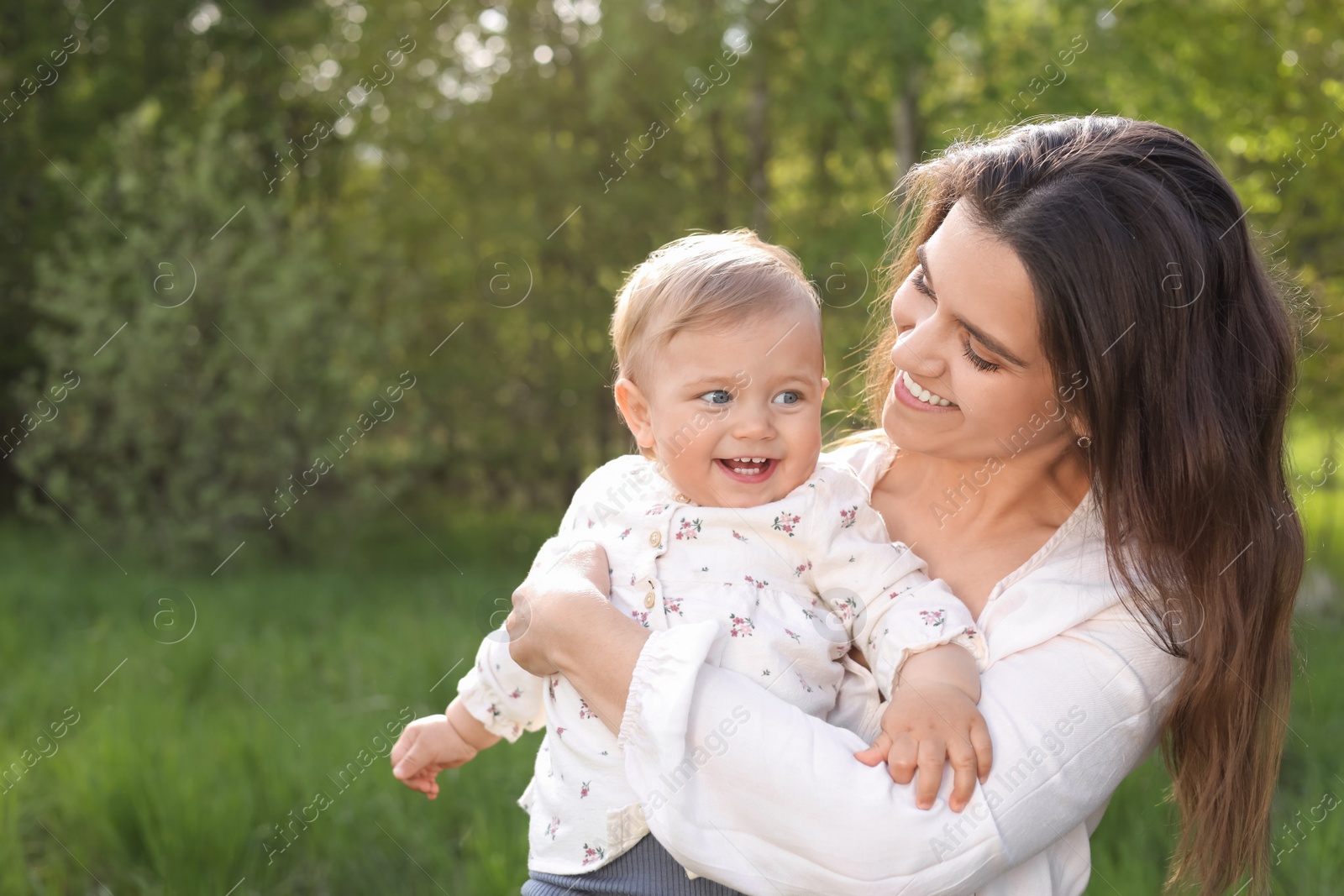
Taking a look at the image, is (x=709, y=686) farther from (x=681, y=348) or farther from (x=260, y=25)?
(x=260, y=25)

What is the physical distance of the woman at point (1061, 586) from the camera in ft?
5.04

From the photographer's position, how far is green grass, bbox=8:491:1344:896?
3158 mm

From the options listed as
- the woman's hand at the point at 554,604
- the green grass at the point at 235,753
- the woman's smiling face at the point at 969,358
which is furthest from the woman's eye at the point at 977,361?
the green grass at the point at 235,753

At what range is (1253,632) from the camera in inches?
69.2

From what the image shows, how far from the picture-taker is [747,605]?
5.79 ft

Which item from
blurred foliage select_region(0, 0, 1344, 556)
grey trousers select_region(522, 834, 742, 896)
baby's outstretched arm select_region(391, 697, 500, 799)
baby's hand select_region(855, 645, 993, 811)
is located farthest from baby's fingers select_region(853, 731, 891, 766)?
blurred foliage select_region(0, 0, 1344, 556)

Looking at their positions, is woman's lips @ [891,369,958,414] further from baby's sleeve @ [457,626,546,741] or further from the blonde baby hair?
baby's sleeve @ [457,626,546,741]

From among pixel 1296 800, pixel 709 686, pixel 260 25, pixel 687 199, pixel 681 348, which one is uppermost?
pixel 260 25

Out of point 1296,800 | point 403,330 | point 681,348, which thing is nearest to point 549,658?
point 681,348

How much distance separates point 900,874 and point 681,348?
83 centimetres

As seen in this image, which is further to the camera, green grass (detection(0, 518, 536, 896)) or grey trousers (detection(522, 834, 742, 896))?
green grass (detection(0, 518, 536, 896))

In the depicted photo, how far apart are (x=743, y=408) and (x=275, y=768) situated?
2416 mm

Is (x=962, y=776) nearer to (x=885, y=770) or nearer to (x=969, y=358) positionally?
(x=885, y=770)

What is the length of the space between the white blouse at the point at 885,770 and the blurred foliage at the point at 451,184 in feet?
17.5
